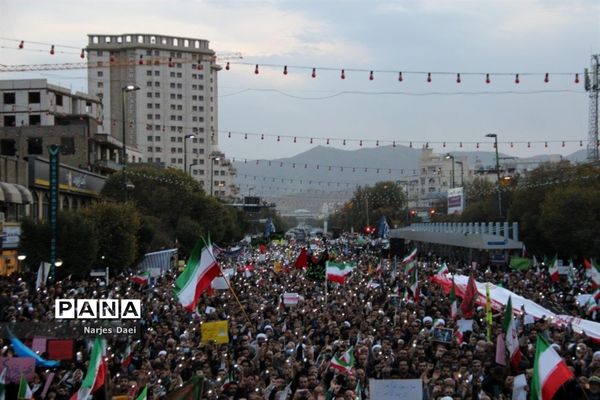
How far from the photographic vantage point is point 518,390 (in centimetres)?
1306

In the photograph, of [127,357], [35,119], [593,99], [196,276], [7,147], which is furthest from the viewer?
[593,99]

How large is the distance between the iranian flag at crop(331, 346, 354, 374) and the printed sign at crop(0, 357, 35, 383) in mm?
4691

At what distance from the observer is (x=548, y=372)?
11266mm

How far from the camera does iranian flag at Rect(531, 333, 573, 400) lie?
36.6 ft

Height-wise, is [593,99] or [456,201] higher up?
[593,99]

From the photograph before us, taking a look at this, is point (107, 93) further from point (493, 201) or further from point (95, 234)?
point (95, 234)

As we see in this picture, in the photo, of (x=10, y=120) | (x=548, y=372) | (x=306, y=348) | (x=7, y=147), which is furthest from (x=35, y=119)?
(x=548, y=372)

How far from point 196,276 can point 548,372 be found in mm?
9850

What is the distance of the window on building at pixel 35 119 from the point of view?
259 ft

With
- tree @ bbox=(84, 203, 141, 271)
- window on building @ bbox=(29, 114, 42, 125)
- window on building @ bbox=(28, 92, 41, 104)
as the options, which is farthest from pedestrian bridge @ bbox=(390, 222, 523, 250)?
window on building @ bbox=(28, 92, 41, 104)

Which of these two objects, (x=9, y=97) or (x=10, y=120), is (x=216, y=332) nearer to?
(x=10, y=120)

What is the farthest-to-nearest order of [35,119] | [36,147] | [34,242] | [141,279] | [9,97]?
[9,97] → [35,119] → [36,147] → [34,242] → [141,279]

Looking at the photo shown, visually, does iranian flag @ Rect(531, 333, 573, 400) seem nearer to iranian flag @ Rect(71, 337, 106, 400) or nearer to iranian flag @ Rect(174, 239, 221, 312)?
iranian flag @ Rect(71, 337, 106, 400)

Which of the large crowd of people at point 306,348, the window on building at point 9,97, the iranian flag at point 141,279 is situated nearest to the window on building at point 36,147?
the window on building at point 9,97
